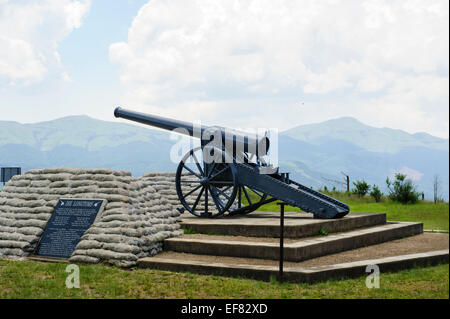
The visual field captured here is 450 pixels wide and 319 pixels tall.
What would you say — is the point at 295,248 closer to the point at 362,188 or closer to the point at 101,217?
the point at 101,217

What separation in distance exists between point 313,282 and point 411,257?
7.65 feet

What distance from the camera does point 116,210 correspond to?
10.5 meters

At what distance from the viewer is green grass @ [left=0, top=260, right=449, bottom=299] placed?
733cm

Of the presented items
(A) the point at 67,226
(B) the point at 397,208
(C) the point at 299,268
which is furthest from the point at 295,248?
(B) the point at 397,208

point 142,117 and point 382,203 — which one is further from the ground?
point 142,117

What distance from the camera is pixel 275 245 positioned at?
30.2ft

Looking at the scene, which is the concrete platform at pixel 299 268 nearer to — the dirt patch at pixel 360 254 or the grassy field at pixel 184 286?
the grassy field at pixel 184 286

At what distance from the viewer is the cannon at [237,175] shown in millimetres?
11453

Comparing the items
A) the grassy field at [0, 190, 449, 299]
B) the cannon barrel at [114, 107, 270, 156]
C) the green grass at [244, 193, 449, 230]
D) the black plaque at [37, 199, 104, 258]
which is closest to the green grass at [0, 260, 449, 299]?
the grassy field at [0, 190, 449, 299]

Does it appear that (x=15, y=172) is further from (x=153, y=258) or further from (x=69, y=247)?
(x=153, y=258)
